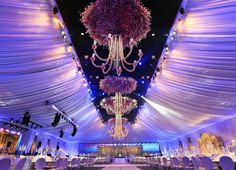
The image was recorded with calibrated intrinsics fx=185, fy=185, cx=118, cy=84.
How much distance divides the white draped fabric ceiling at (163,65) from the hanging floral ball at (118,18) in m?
1.92

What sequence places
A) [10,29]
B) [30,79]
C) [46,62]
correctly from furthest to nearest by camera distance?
[30,79] < [46,62] < [10,29]

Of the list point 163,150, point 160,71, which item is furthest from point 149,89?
point 163,150

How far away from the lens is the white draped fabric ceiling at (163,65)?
4.24 metres

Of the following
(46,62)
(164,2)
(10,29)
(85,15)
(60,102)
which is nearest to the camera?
(85,15)

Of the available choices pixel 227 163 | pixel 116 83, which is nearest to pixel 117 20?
pixel 116 83

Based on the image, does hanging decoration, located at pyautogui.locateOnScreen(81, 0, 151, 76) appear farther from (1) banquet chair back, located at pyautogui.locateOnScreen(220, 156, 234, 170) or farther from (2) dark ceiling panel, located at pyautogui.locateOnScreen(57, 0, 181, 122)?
(1) banquet chair back, located at pyautogui.locateOnScreen(220, 156, 234, 170)

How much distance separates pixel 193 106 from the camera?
9.32 m

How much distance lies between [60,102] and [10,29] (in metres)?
6.35

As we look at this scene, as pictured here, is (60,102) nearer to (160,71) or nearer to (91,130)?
(160,71)

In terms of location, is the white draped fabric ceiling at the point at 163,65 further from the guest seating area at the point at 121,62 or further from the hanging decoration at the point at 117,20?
the hanging decoration at the point at 117,20

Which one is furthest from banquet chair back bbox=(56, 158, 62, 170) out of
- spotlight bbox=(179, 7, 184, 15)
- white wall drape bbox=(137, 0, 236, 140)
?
spotlight bbox=(179, 7, 184, 15)

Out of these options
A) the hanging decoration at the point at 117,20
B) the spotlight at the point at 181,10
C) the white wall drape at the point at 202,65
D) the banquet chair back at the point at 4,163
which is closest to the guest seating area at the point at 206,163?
the white wall drape at the point at 202,65

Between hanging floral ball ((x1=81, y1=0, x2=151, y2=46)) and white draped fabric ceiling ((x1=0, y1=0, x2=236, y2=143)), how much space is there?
6.29ft

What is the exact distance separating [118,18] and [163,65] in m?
5.07
